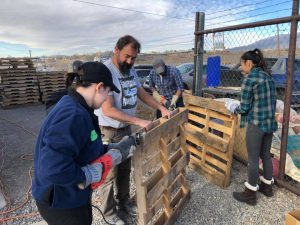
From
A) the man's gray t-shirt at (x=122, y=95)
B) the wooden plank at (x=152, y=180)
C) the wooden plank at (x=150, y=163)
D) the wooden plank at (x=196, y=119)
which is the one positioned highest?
the man's gray t-shirt at (x=122, y=95)

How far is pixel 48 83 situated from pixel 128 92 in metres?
10.5

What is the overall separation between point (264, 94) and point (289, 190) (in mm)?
1475

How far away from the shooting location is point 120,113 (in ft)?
9.32

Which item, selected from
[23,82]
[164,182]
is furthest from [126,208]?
[23,82]

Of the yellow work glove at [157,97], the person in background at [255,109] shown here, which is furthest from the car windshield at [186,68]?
the person in background at [255,109]

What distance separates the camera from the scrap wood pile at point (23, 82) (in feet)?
39.0

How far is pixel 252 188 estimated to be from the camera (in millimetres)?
3674

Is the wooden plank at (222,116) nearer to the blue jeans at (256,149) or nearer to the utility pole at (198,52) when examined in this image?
the blue jeans at (256,149)

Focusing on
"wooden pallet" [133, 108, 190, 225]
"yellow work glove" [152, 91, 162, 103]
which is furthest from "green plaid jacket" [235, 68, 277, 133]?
"yellow work glove" [152, 91, 162, 103]

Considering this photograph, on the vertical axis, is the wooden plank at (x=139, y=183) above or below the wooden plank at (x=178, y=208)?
above

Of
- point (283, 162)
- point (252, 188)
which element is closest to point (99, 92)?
point (252, 188)

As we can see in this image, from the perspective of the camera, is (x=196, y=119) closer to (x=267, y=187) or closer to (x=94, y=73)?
(x=267, y=187)

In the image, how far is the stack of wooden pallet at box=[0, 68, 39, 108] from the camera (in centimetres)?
1186

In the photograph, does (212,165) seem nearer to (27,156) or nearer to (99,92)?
(99,92)
